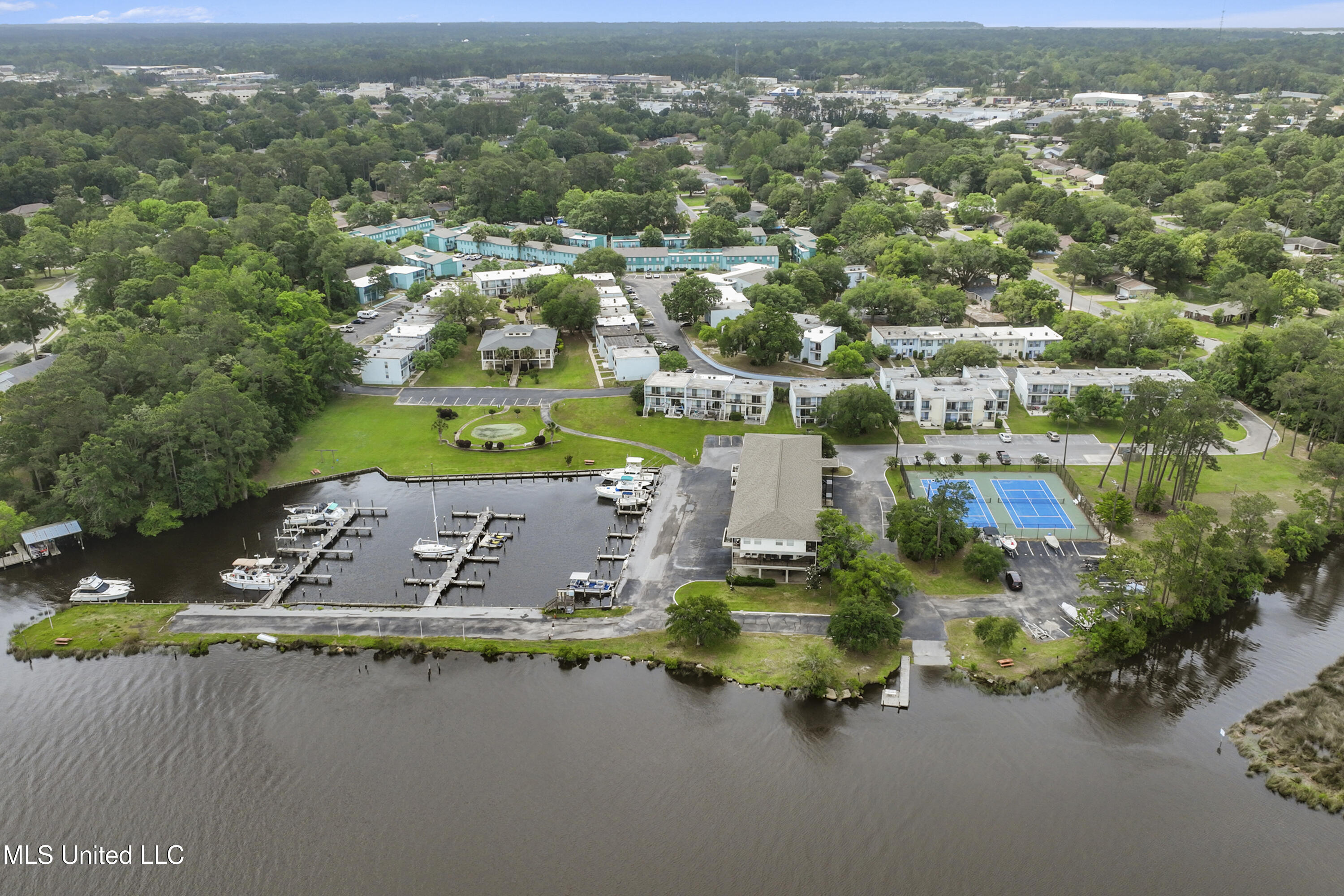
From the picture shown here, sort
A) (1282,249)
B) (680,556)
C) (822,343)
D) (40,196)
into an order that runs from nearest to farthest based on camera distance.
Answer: (680,556), (822,343), (1282,249), (40,196)

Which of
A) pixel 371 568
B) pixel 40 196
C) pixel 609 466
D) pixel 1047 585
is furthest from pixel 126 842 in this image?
pixel 40 196

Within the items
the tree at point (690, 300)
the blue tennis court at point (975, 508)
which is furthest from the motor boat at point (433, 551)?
the tree at point (690, 300)

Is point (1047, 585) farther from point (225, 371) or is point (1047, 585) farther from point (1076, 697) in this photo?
point (225, 371)

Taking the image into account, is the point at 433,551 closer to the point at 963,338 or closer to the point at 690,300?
the point at 690,300

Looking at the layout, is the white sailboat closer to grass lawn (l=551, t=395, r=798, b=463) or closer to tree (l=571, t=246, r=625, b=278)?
grass lawn (l=551, t=395, r=798, b=463)

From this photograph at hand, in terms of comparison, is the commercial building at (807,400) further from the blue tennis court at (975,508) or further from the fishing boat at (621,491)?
the fishing boat at (621,491)

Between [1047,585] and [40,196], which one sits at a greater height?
[40,196]

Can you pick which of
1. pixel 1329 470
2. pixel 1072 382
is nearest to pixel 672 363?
pixel 1072 382
